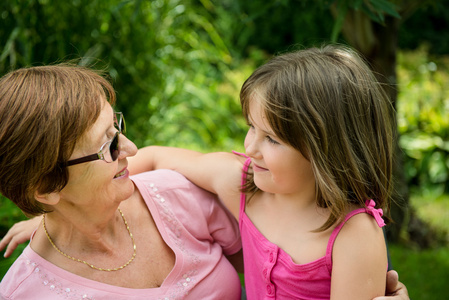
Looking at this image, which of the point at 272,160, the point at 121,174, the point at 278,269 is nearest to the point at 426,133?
the point at 278,269

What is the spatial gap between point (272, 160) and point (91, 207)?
59 cm

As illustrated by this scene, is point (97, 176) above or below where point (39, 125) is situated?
below

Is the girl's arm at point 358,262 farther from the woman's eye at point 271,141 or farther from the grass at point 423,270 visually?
the grass at point 423,270

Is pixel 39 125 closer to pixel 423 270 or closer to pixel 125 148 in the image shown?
pixel 125 148

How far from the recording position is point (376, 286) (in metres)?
1.61

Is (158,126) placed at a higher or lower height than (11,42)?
lower

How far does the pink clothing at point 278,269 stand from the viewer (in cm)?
167

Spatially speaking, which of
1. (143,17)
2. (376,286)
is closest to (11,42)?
(143,17)

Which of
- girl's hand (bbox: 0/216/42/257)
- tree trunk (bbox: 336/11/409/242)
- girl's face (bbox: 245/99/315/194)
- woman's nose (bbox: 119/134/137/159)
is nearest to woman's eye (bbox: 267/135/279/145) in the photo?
girl's face (bbox: 245/99/315/194)

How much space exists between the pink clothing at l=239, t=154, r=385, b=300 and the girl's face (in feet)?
0.63

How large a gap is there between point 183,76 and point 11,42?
206cm

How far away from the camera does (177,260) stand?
186 centimetres

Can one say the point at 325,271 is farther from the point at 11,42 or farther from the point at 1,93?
the point at 11,42

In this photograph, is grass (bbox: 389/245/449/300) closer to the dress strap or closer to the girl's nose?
the dress strap
